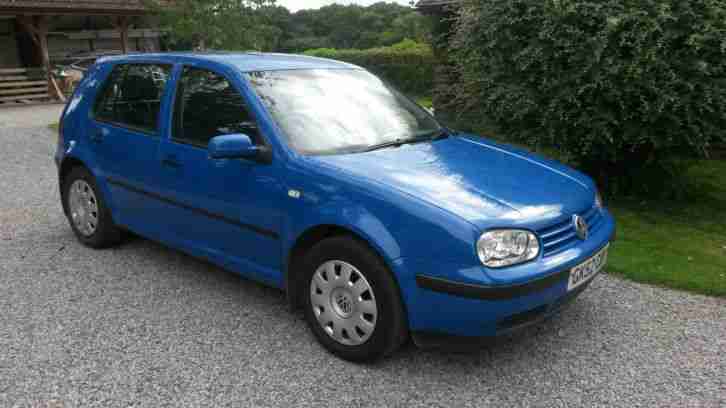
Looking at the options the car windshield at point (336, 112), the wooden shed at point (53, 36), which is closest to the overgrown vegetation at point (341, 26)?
the wooden shed at point (53, 36)

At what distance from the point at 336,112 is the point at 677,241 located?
12.0ft

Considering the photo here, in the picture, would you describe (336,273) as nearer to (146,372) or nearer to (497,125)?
(146,372)

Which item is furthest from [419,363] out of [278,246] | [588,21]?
[588,21]

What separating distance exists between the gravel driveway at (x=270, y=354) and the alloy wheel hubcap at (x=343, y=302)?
0.61ft

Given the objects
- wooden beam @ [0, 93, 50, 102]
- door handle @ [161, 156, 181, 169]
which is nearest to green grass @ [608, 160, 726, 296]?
door handle @ [161, 156, 181, 169]

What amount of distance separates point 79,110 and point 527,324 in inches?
159

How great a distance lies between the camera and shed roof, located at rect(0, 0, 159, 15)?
62.0ft

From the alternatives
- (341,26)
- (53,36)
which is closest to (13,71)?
(53,36)

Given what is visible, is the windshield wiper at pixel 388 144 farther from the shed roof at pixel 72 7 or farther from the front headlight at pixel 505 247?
the shed roof at pixel 72 7

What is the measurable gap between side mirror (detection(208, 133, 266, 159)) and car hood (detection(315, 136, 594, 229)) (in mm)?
415

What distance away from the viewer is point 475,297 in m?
2.81

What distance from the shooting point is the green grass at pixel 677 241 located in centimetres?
462

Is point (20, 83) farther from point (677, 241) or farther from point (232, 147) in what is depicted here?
point (677, 241)

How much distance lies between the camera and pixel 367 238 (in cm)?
303
